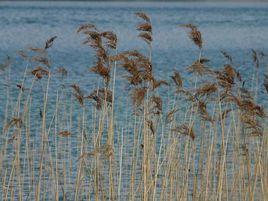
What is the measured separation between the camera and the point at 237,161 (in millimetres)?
9906

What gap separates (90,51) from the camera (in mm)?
38469

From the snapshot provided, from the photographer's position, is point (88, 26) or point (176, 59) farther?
point (176, 59)

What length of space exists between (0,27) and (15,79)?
29941mm

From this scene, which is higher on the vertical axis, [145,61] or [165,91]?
[165,91]

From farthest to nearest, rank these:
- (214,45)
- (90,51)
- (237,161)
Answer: (214,45)
(90,51)
(237,161)

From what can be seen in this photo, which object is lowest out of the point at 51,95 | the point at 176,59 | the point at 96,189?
the point at 96,189

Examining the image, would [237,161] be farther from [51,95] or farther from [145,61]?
[51,95]

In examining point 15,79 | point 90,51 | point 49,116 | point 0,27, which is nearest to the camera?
point 49,116

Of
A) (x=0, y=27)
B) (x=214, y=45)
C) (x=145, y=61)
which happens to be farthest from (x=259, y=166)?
(x=0, y=27)

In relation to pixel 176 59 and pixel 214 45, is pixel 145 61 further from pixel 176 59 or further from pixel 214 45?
pixel 214 45

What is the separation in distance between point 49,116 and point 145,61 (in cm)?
954

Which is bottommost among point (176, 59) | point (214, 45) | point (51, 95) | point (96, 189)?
point (96, 189)

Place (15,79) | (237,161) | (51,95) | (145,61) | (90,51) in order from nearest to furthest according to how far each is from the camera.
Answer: (145,61) < (237,161) < (51,95) < (15,79) < (90,51)

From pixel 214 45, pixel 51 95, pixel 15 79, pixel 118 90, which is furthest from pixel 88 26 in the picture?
pixel 214 45
